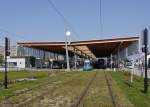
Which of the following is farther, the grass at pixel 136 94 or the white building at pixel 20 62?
the white building at pixel 20 62

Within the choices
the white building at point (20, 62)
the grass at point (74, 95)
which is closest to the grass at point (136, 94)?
the grass at point (74, 95)

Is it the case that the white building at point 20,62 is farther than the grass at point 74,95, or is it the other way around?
the white building at point 20,62

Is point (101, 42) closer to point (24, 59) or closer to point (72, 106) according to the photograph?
point (24, 59)

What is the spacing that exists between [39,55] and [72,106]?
A: 11942cm

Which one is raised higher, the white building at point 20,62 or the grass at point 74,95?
the white building at point 20,62

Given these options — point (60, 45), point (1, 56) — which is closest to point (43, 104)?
point (60, 45)

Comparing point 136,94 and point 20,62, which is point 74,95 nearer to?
point 136,94

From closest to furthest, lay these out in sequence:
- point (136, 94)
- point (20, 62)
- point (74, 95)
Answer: point (74, 95) → point (136, 94) → point (20, 62)

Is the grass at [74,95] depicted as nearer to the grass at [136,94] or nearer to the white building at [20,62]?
the grass at [136,94]

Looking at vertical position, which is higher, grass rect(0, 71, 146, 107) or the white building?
the white building

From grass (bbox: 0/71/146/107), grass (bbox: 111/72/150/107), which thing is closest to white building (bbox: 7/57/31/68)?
grass (bbox: 111/72/150/107)

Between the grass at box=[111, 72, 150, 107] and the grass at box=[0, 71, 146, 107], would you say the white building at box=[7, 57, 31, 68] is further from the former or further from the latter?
the grass at box=[0, 71, 146, 107]

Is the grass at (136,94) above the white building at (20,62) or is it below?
below

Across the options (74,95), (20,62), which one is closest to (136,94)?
(74,95)
